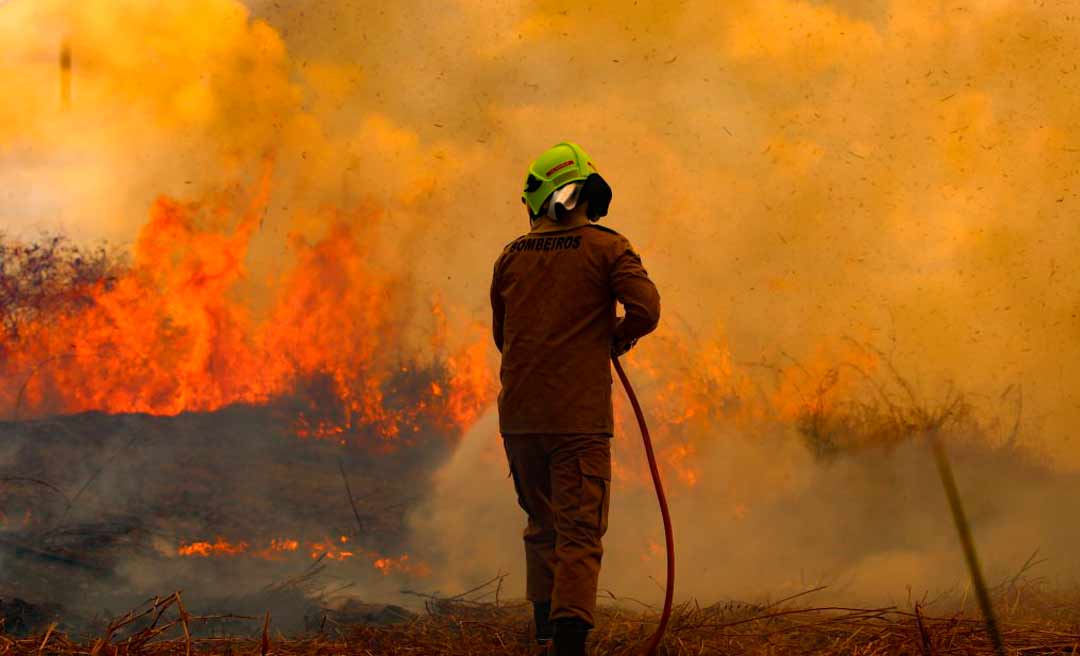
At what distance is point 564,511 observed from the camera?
153 inches

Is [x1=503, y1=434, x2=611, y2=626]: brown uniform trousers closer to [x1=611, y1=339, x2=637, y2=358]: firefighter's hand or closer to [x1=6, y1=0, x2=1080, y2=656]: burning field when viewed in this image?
[x1=611, y1=339, x2=637, y2=358]: firefighter's hand

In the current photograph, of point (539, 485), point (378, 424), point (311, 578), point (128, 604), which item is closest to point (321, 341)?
point (378, 424)

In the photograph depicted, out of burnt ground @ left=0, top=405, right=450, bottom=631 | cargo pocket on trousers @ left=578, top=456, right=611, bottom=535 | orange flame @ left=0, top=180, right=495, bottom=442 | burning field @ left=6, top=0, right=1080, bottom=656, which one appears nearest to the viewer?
cargo pocket on trousers @ left=578, top=456, right=611, bottom=535

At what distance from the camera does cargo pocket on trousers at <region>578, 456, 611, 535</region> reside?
12.7 feet

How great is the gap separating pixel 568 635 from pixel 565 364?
1.03 metres

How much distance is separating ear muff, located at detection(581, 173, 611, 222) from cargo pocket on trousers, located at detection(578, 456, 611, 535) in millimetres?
1016

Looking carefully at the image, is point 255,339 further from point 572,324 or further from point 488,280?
point 572,324

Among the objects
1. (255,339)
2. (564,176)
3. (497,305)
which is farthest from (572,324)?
(255,339)

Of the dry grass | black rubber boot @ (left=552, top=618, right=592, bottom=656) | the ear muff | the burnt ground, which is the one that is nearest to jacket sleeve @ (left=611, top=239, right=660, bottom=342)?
the ear muff

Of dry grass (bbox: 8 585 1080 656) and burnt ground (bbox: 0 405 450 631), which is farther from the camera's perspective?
burnt ground (bbox: 0 405 450 631)

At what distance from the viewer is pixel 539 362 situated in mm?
3980

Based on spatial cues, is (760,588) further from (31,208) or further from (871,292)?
(31,208)

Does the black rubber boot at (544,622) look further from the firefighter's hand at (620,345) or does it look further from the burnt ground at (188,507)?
the burnt ground at (188,507)

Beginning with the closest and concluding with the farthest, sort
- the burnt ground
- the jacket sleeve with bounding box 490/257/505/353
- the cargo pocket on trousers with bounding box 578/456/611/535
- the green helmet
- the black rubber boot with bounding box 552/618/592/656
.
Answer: the black rubber boot with bounding box 552/618/592/656
the cargo pocket on trousers with bounding box 578/456/611/535
the green helmet
the jacket sleeve with bounding box 490/257/505/353
the burnt ground
